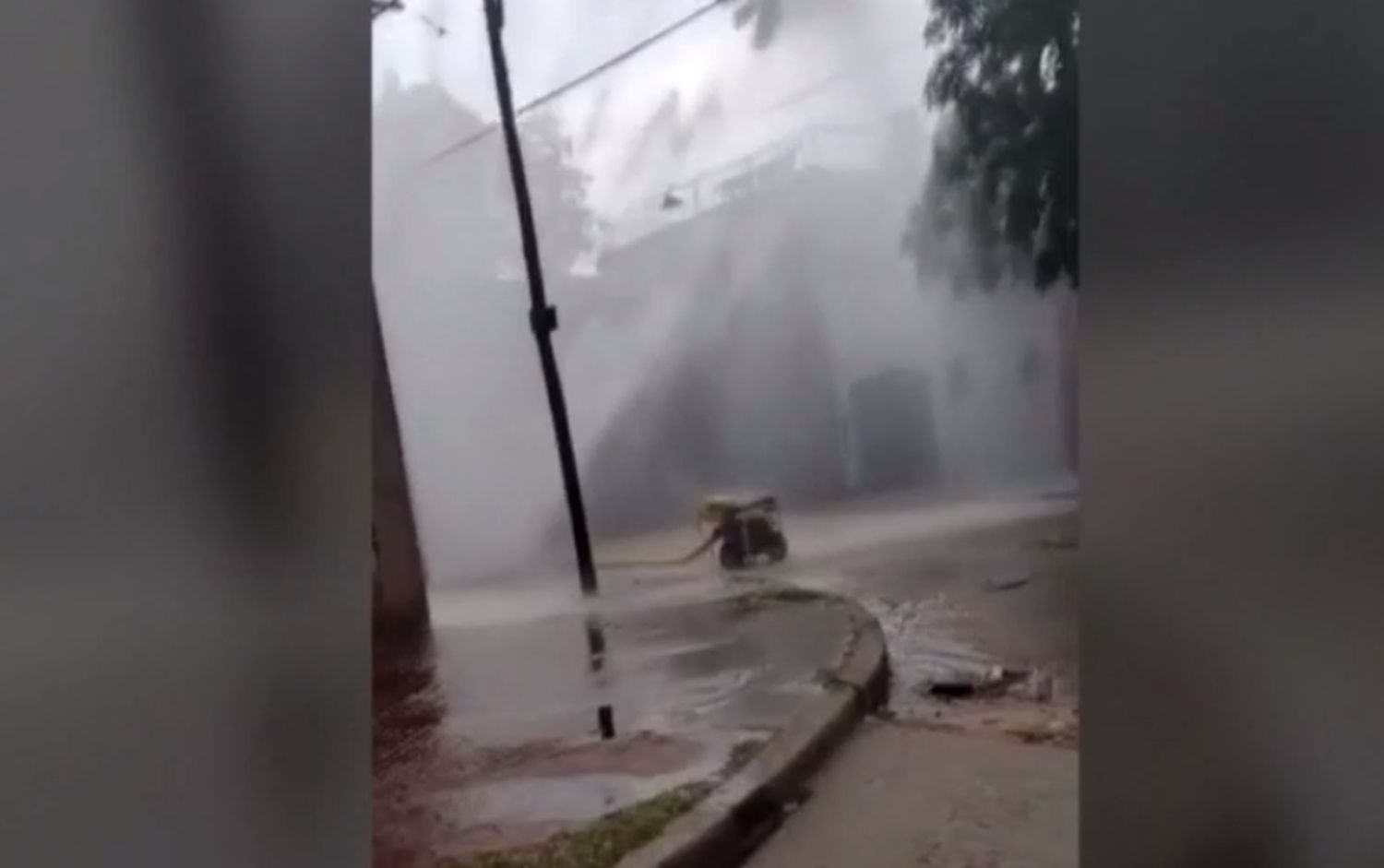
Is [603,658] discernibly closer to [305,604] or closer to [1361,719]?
[305,604]

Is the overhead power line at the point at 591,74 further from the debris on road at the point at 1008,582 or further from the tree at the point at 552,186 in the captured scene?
the debris on road at the point at 1008,582

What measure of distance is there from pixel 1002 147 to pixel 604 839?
0.44 metres

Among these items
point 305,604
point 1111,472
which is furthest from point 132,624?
point 1111,472

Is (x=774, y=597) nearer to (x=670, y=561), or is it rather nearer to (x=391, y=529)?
(x=670, y=561)

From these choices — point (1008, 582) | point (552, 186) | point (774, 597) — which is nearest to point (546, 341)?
point (552, 186)

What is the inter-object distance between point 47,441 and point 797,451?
1.30 ft

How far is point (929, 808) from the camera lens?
785 millimetres

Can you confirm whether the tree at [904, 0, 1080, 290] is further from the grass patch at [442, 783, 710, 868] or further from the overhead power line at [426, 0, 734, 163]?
the grass patch at [442, 783, 710, 868]

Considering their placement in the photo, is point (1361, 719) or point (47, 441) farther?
point (1361, 719)

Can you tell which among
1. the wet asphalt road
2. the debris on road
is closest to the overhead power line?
the wet asphalt road

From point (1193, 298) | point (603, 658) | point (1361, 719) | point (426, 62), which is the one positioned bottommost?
point (1361, 719)

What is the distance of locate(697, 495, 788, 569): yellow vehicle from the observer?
77 centimetres

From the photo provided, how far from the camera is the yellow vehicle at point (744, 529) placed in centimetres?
77

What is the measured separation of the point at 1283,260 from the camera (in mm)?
858
